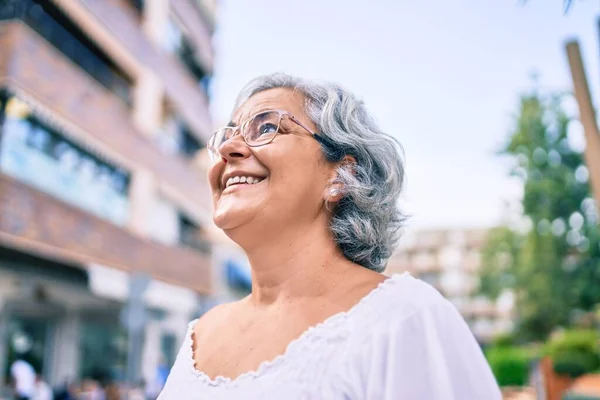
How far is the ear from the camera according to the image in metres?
1.51

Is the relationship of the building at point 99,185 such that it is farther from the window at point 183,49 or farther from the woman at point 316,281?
the woman at point 316,281

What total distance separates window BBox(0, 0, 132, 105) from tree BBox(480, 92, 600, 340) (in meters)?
14.8

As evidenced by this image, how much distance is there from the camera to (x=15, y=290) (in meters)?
11.8

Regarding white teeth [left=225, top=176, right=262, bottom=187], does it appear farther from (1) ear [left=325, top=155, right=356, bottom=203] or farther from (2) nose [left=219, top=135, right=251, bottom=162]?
(1) ear [left=325, top=155, right=356, bottom=203]

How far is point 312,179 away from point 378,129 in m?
0.27

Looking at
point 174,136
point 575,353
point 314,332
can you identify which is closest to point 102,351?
point 174,136

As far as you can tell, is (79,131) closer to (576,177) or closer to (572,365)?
(572,365)

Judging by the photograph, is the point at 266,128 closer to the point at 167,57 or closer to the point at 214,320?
the point at 214,320

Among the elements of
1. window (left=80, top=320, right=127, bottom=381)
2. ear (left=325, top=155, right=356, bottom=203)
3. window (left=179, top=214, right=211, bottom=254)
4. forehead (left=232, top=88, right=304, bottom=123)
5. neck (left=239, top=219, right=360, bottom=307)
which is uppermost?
window (left=179, top=214, right=211, bottom=254)

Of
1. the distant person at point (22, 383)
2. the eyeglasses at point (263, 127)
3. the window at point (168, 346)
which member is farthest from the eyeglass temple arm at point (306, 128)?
the window at point (168, 346)

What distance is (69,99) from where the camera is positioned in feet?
38.2

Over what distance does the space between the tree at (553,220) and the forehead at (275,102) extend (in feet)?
71.0

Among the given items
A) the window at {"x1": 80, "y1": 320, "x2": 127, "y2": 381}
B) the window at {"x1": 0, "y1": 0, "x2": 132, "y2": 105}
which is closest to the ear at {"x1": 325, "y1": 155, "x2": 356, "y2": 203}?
the window at {"x1": 0, "y1": 0, "x2": 132, "y2": 105}

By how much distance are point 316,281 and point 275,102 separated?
1.67ft
